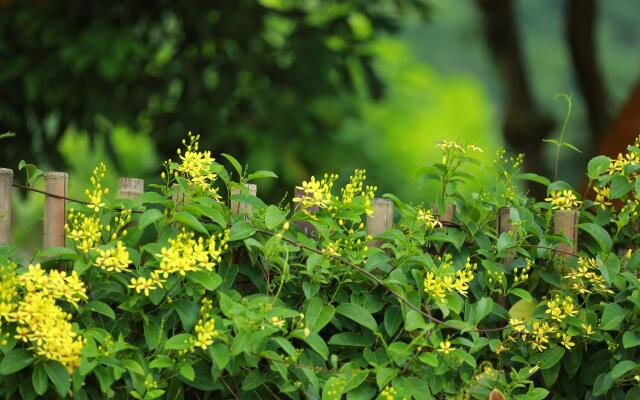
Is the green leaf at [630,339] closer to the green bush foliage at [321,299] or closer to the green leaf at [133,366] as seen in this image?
the green bush foliage at [321,299]

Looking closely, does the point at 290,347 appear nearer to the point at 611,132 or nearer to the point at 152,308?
the point at 152,308

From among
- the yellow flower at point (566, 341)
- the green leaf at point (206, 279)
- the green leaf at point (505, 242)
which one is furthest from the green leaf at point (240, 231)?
the yellow flower at point (566, 341)

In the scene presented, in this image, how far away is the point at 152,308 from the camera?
2631 millimetres

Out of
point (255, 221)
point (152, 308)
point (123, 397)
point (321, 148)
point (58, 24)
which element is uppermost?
point (58, 24)

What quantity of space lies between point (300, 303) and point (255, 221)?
0.27 m

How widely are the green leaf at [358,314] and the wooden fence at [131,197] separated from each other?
0.25 meters

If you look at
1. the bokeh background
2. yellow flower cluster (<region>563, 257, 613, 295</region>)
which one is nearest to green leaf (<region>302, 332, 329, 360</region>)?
yellow flower cluster (<region>563, 257, 613, 295</region>)

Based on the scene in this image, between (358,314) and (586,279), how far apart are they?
736 mm

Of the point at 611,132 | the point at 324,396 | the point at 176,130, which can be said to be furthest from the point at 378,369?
the point at 176,130

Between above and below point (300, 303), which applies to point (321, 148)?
above

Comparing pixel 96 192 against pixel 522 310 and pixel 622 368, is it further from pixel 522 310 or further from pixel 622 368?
pixel 622 368

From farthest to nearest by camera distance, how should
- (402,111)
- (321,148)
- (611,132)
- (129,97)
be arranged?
(402,111)
(129,97)
(321,148)
(611,132)

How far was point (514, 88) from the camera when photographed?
907 cm

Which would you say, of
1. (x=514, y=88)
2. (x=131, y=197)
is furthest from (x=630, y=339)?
(x=514, y=88)
